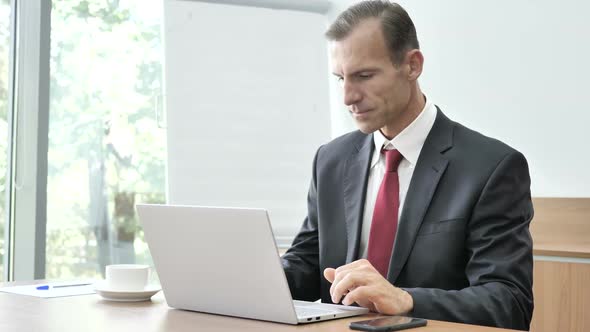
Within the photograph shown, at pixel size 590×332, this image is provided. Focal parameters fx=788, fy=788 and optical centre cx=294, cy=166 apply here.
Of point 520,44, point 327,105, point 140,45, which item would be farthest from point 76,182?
point 520,44

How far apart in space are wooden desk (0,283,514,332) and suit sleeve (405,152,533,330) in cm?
16

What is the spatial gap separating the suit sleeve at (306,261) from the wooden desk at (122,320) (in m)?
0.50

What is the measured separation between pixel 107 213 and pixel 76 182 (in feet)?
0.83

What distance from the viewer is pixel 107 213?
4527 millimetres

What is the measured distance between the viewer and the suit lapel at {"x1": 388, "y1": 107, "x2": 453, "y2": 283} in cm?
210

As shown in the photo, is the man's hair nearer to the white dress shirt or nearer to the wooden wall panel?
the white dress shirt

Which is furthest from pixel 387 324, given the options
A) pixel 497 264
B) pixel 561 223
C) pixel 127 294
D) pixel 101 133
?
pixel 101 133

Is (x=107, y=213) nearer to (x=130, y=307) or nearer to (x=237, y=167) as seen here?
(x=237, y=167)

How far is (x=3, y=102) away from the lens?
4.20 metres

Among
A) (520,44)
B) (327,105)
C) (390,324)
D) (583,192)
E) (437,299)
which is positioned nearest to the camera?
(390,324)

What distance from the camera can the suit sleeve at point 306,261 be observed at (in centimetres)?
232

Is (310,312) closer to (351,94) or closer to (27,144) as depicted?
(351,94)

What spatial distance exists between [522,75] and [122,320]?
2778 millimetres

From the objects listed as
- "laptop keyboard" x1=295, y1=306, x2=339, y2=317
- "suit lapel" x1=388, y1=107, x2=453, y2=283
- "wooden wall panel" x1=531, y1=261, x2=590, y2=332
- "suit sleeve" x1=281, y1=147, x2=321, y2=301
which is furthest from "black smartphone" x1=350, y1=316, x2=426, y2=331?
"wooden wall panel" x1=531, y1=261, x2=590, y2=332
